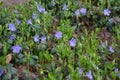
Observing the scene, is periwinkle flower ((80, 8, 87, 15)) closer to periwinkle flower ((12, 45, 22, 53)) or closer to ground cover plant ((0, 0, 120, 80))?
ground cover plant ((0, 0, 120, 80))

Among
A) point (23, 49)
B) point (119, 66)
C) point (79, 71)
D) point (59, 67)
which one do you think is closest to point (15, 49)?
point (23, 49)

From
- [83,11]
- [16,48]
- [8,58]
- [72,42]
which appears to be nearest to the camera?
[8,58]

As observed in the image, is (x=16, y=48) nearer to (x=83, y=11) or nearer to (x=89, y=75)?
(x=89, y=75)

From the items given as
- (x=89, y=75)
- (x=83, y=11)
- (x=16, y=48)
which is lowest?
→ (x=89, y=75)

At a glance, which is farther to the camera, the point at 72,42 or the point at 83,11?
the point at 83,11

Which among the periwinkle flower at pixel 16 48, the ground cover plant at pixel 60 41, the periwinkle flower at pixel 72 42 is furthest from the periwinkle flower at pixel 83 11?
the periwinkle flower at pixel 16 48

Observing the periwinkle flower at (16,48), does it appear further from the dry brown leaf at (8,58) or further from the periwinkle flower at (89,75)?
the periwinkle flower at (89,75)

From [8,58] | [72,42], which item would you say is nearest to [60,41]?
[72,42]

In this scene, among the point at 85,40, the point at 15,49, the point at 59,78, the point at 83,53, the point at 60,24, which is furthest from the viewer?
the point at 60,24

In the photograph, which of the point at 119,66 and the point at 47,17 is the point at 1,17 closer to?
the point at 47,17
